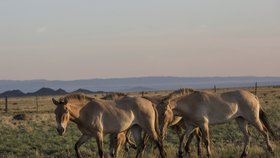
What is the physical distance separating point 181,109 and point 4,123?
46.3 ft

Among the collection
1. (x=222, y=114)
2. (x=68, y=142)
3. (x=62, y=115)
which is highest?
(x=62, y=115)

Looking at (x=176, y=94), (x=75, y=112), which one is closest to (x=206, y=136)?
(x=176, y=94)

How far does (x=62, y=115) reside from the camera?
A: 1155cm

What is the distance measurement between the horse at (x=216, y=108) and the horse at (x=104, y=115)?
0.89m

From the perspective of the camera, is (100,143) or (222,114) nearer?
(100,143)

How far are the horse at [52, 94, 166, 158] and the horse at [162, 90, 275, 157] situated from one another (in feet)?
2.91

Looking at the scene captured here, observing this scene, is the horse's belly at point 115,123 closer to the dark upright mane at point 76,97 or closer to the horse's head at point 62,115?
the dark upright mane at point 76,97

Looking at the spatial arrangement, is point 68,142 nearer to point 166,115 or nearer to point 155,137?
point 166,115

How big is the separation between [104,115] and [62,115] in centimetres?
112

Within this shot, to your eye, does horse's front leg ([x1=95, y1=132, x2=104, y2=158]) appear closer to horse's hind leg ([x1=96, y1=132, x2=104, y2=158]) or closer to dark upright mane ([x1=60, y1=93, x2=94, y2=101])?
horse's hind leg ([x1=96, y1=132, x2=104, y2=158])

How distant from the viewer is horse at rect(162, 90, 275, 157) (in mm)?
13219

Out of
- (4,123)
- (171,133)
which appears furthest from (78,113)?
(4,123)

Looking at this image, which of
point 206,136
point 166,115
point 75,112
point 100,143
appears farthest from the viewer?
point 166,115

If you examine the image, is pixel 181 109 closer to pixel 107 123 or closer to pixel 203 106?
pixel 203 106
